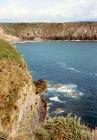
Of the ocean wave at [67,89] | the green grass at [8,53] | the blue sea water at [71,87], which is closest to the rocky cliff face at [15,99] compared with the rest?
the green grass at [8,53]

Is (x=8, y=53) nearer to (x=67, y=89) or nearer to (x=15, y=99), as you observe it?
(x=15, y=99)

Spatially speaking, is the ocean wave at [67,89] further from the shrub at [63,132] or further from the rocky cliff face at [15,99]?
the shrub at [63,132]

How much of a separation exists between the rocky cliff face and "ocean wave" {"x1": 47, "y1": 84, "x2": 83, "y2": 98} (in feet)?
124

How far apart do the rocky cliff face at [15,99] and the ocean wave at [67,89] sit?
37.8 metres

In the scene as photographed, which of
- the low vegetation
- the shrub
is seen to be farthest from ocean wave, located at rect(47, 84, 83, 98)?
the shrub

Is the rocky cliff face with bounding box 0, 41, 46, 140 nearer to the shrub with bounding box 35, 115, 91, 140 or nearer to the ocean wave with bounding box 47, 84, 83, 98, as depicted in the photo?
the shrub with bounding box 35, 115, 91, 140

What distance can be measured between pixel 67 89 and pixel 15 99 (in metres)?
55.5

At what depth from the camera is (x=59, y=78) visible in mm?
106000

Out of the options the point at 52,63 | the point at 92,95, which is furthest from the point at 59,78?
the point at 52,63

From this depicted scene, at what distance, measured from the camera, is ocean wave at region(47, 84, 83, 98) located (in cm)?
8063

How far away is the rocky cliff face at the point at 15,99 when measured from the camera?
31.5m

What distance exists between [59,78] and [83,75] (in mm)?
9389

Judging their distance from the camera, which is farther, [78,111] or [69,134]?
[78,111]

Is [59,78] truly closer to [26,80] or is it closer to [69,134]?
[26,80]
